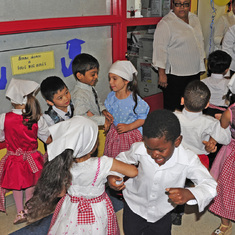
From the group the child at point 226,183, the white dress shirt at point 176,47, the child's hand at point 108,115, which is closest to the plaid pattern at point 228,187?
the child at point 226,183

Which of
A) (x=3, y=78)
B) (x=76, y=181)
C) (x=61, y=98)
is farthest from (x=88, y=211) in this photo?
(x=3, y=78)

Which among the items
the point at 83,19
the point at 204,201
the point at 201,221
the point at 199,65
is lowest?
the point at 201,221

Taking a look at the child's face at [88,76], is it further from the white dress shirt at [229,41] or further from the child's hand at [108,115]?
the white dress shirt at [229,41]

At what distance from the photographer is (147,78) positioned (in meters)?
4.21

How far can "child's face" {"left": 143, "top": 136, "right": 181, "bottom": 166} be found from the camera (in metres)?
1.70

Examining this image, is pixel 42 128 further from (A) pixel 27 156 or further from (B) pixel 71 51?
(B) pixel 71 51

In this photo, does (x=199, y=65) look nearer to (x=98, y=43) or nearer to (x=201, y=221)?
(x=98, y=43)

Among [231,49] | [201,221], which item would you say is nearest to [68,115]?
[201,221]

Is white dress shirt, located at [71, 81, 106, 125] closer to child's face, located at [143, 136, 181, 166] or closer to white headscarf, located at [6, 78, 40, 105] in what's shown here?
white headscarf, located at [6, 78, 40, 105]

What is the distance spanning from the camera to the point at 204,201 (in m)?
1.64

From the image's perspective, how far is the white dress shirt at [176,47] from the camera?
11.9ft

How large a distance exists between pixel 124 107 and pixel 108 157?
1.01m

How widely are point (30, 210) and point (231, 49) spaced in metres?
3.16

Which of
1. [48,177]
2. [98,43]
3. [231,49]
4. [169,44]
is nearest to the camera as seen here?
[48,177]
